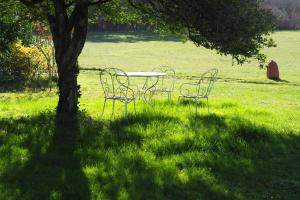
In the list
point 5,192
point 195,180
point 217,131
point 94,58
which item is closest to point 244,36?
point 217,131

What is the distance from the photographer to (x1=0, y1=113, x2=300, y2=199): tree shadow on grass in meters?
6.23

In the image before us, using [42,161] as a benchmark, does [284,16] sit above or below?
above

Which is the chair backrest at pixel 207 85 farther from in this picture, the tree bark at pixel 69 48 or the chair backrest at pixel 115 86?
the tree bark at pixel 69 48

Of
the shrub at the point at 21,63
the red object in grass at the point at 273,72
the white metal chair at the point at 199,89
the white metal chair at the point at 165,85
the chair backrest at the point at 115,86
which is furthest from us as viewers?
the red object in grass at the point at 273,72

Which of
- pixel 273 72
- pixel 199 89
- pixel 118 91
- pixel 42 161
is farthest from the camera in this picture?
pixel 273 72

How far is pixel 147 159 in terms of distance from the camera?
292 inches

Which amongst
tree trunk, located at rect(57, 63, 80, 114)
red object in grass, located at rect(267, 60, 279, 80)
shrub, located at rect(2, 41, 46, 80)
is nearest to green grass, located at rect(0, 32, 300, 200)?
tree trunk, located at rect(57, 63, 80, 114)

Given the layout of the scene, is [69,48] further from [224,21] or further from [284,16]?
[284,16]

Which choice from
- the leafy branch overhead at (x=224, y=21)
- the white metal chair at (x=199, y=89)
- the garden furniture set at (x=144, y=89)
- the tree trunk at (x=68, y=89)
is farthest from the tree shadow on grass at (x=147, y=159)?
the leafy branch overhead at (x=224, y=21)

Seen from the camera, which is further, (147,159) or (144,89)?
(144,89)

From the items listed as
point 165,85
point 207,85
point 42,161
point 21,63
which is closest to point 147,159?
point 42,161

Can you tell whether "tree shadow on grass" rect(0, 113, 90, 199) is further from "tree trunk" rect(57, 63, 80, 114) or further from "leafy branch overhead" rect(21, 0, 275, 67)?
"leafy branch overhead" rect(21, 0, 275, 67)

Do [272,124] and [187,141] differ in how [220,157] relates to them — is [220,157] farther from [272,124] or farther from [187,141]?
[272,124]

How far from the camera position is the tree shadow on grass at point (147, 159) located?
245 inches
